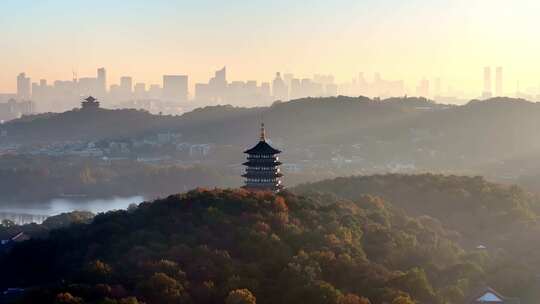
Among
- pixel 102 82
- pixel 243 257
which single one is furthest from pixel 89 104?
pixel 243 257

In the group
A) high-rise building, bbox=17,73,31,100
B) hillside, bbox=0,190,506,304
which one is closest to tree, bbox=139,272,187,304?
hillside, bbox=0,190,506,304

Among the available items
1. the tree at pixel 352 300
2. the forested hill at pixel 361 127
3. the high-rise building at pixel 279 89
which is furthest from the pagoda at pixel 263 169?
the high-rise building at pixel 279 89

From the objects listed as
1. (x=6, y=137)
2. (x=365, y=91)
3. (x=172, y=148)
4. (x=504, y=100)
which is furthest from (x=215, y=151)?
(x=365, y=91)

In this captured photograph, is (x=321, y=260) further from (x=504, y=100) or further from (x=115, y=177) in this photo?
(x=504, y=100)

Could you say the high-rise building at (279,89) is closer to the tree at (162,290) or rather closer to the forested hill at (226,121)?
the forested hill at (226,121)

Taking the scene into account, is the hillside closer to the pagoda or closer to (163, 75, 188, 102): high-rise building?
the pagoda

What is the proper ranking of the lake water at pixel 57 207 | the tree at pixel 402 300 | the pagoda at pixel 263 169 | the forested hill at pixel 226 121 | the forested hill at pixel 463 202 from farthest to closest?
1. the forested hill at pixel 226 121
2. the lake water at pixel 57 207
3. the forested hill at pixel 463 202
4. the pagoda at pixel 263 169
5. the tree at pixel 402 300
